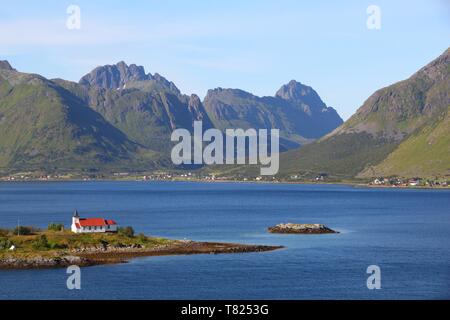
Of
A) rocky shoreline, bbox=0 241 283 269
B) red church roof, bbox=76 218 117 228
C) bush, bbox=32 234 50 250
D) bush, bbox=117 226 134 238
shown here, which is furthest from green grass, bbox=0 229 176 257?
red church roof, bbox=76 218 117 228

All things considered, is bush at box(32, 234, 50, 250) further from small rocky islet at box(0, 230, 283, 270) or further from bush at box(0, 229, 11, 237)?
bush at box(0, 229, 11, 237)

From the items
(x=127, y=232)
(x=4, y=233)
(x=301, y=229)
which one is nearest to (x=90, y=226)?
(x=127, y=232)

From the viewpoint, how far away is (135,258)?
107250mm

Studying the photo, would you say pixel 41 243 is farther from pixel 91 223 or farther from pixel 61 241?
pixel 91 223

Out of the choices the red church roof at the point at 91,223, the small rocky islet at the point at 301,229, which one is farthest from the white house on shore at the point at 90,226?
the small rocky islet at the point at 301,229

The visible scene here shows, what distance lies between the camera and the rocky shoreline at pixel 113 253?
99750mm

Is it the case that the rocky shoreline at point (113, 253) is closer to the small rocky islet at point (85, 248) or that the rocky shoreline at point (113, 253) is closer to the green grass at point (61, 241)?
the small rocky islet at point (85, 248)

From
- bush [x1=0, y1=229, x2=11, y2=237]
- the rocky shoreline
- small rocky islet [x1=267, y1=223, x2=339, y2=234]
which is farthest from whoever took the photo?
small rocky islet [x1=267, y1=223, x2=339, y2=234]

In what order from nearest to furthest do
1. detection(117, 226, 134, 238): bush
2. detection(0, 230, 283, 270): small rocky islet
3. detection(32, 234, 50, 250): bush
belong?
detection(0, 230, 283, 270): small rocky islet < detection(32, 234, 50, 250): bush < detection(117, 226, 134, 238): bush

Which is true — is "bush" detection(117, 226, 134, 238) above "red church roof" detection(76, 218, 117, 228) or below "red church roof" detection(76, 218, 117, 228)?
below

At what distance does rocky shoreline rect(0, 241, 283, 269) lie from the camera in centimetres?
9975

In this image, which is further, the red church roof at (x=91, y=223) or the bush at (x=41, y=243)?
the red church roof at (x=91, y=223)

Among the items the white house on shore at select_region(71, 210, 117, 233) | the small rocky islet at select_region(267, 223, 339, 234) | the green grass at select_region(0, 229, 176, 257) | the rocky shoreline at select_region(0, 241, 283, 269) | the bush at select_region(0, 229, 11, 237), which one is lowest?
the small rocky islet at select_region(267, 223, 339, 234)
